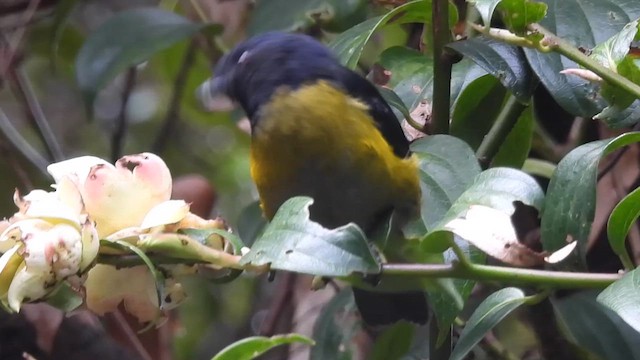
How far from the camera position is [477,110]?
1.09 metres

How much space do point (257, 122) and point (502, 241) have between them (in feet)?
1.99

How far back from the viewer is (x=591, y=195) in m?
0.78

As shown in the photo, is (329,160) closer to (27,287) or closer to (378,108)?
(378,108)

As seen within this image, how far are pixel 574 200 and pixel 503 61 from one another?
0.76 ft

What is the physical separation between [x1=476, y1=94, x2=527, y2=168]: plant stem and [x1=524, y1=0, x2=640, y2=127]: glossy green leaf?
0.16 meters

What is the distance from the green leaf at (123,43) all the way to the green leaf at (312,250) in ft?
2.63

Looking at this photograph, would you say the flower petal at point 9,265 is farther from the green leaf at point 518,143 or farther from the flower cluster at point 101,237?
the green leaf at point 518,143

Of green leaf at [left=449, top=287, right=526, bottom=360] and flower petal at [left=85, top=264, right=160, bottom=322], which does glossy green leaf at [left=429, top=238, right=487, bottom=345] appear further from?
flower petal at [left=85, top=264, right=160, bottom=322]

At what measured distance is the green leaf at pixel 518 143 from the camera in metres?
1.14

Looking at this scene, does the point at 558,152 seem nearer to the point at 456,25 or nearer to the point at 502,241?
the point at 456,25

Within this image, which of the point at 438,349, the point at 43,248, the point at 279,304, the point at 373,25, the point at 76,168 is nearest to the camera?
the point at 43,248

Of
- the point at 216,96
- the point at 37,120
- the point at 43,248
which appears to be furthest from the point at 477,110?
the point at 37,120

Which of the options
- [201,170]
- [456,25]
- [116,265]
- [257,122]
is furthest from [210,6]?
[116,265]

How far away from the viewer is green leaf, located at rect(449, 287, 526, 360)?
77 cm
